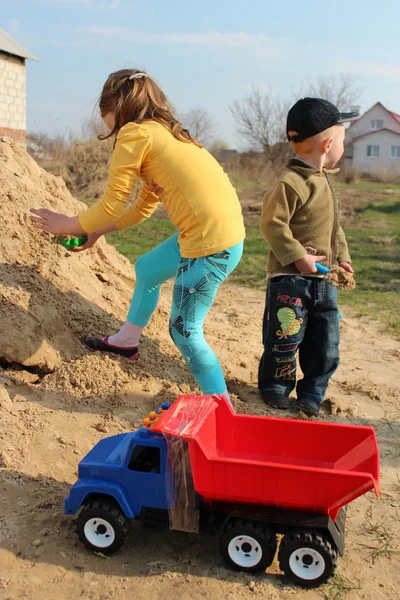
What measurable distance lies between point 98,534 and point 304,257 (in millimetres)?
1894

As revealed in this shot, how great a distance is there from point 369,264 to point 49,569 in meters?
7.93

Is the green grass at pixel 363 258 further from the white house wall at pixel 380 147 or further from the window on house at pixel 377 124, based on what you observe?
the window on house at pixel 377 124

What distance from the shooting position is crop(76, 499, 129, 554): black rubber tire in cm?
251

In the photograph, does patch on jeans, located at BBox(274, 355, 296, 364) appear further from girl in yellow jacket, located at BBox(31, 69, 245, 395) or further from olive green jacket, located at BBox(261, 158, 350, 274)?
girl in yellow jacket, located at BBox(31, 69, 245, 395)

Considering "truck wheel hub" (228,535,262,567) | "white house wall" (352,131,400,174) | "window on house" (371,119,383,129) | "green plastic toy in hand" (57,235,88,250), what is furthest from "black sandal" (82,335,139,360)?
"window on house" (371,119,383,129)

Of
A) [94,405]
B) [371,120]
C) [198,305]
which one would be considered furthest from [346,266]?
[371,120]

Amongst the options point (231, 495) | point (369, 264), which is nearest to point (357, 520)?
point (231, 495)

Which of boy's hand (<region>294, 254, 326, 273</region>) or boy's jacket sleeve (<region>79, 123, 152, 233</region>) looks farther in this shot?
boy's hand (<region>294, 254, 326, 273</region>)

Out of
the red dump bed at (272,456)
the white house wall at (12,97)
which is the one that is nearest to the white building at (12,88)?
the white house wall at (12,97)

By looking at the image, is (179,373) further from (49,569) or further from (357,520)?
(49,569)

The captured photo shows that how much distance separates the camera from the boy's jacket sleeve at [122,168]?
3.11 m

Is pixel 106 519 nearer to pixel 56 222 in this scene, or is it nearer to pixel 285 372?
pixel 56 222

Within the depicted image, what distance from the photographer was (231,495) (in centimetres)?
246

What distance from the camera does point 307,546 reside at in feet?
7.84
